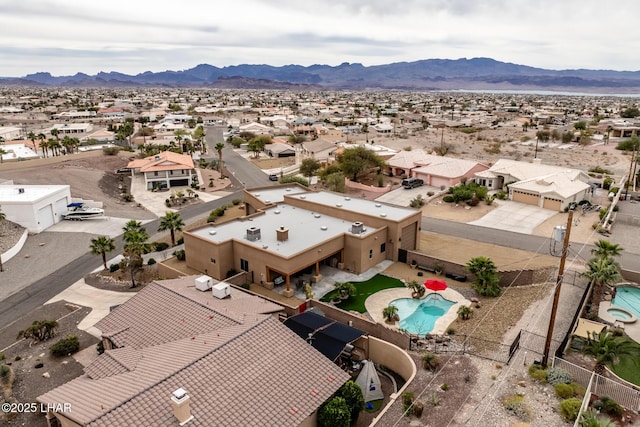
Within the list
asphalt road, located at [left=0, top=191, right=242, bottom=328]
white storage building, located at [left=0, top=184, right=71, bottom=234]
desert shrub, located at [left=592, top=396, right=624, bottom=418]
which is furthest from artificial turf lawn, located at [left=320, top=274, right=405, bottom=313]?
white storage building, located at [left=0, top=184, right=71, bottom=234]

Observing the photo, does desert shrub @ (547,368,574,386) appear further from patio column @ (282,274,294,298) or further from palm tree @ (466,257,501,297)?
patio column @ (282,274,294,298)

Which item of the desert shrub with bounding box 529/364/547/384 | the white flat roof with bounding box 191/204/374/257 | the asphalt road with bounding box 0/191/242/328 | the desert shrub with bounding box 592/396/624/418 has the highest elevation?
the white flat roof with bounding box 191/204/374/257

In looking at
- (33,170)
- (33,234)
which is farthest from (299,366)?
(33,170)

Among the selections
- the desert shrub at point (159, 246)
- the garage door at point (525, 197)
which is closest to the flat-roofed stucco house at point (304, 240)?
the desert shrub at point (159, 246)

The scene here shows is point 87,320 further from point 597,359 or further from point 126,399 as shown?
point 597,359

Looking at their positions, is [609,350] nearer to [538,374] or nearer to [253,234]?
[538,374]

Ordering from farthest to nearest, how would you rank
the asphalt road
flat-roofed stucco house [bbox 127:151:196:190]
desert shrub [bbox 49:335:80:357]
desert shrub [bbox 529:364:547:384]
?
1. flat-roofed stucco house [bbox 127:151:196:190]
2. the asphalt road
3. desert shrub [bbox 49:335:80:357]
4. desert shrub [bbox 529:364:547:384]

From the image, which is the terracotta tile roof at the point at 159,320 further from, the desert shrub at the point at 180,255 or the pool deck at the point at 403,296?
the desert shrub at the point at 180,255
